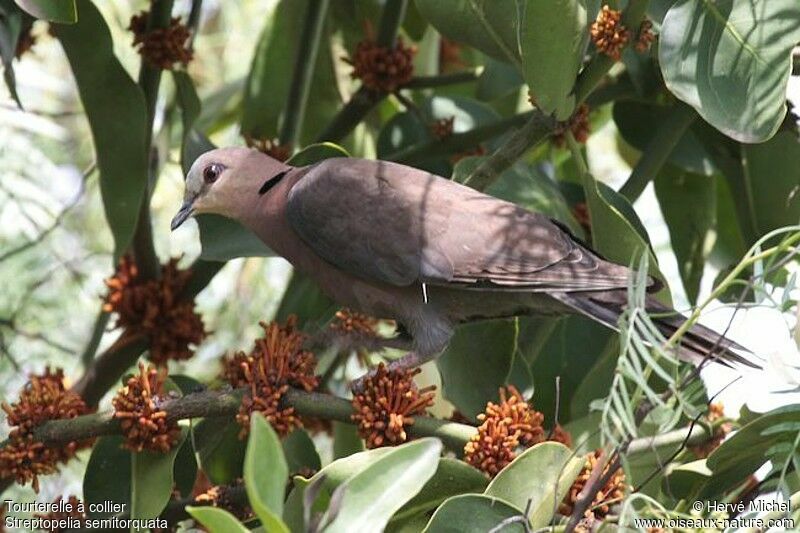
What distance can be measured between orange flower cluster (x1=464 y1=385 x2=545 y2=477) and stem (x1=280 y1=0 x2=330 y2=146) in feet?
3.36

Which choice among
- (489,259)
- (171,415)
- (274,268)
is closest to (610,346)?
(489,259)

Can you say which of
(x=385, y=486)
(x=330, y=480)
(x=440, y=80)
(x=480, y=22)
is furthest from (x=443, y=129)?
(x=385, y=486)

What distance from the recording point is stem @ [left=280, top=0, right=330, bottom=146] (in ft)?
8.92

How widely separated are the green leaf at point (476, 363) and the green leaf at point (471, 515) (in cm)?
56

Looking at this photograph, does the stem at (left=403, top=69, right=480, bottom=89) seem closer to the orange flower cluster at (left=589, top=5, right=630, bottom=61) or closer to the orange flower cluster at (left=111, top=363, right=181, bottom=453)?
the orange flower cluster at (left=589, top=5, right=630, bottom=61)

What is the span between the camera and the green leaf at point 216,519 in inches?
49.4

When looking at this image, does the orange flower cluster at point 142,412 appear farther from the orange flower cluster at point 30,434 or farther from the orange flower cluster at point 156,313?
the orange flower cluster at point 156,313

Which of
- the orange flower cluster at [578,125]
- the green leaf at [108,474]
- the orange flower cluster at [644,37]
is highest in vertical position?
the orange flower cluster at [644,37]

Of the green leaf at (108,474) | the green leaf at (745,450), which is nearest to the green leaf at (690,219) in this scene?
the green leaf at (745,450)

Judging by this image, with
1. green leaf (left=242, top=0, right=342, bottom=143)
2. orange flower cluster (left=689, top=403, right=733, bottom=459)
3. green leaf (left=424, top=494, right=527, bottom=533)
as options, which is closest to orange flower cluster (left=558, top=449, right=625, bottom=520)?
green leaf (left=424, top=494, right=527, bottom=533)

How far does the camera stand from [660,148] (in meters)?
2.35

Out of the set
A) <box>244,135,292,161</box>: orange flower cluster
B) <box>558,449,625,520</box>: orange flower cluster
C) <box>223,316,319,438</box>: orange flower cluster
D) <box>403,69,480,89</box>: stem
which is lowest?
<box>558,449,625,520</box>: orange flower cluster

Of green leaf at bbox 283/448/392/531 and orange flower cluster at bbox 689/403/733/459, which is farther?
orange flower cluster at bbox 689/403/733/459

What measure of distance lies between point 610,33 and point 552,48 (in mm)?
125
